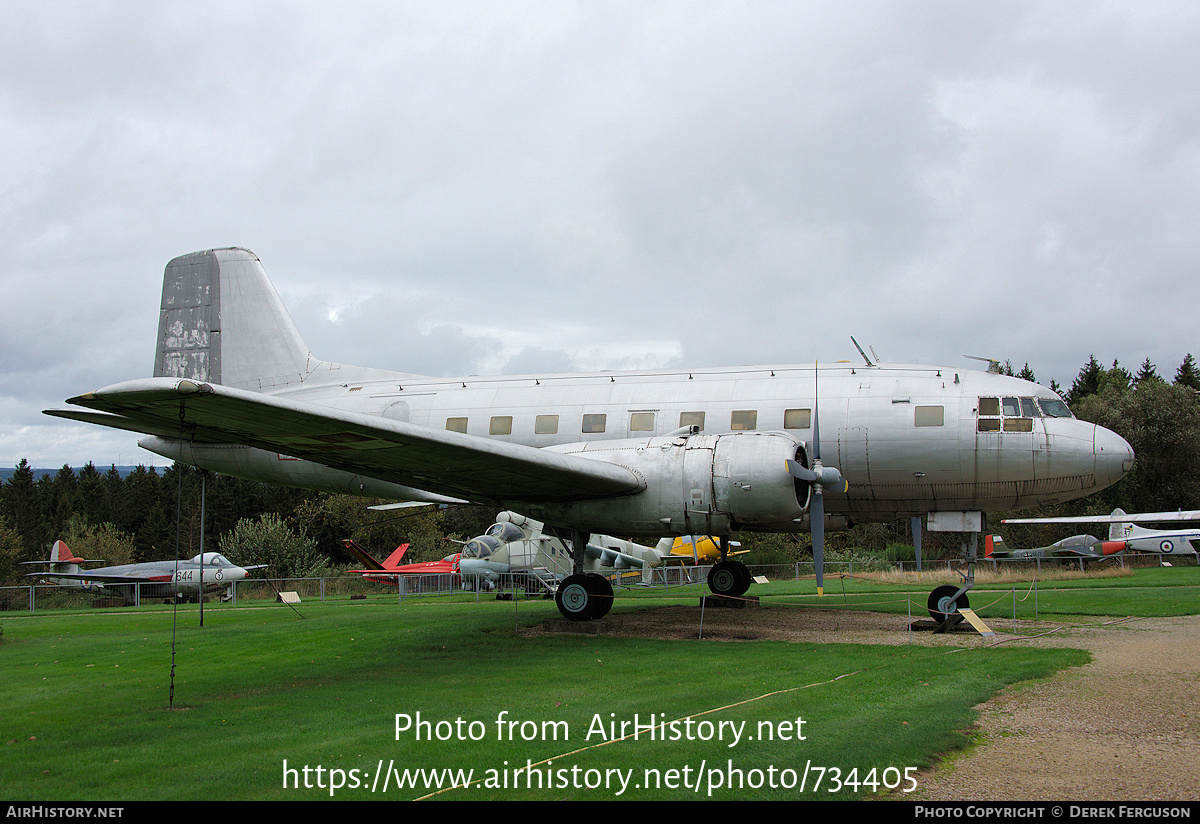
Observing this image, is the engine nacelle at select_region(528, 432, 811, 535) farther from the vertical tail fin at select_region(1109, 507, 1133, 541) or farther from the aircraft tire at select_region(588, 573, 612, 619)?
the vertical tail fin at select_region(1109, 507, 1133, 541)

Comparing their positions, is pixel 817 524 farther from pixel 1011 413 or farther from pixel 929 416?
pixel 1011 413

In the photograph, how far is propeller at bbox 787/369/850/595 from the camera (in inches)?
490

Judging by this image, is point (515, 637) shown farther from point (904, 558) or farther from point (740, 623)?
point (904, 558)

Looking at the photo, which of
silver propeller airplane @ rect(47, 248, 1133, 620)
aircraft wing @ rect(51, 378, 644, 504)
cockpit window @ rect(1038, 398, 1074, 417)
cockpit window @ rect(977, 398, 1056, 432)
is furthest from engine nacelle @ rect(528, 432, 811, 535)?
cockpit window @ rect(1038, 398, 1074, 417)

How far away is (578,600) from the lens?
13.9 m

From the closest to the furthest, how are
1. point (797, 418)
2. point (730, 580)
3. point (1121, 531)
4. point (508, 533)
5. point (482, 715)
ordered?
point (482, 715) < point (797, 418) < point (730, 580) < point (508, 533) < point (1121, 531)

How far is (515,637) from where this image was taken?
1303cm

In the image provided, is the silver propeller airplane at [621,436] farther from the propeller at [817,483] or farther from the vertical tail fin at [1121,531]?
the vertical tail fin at [1121,531]

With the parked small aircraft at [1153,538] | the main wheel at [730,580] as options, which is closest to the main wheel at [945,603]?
the main wheel at [730,580]

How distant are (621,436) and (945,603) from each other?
629cm

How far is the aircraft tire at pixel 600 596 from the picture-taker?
13953 mm

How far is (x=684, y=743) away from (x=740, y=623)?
8.42 metres

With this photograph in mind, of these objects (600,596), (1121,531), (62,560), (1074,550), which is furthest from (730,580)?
(62,560)
